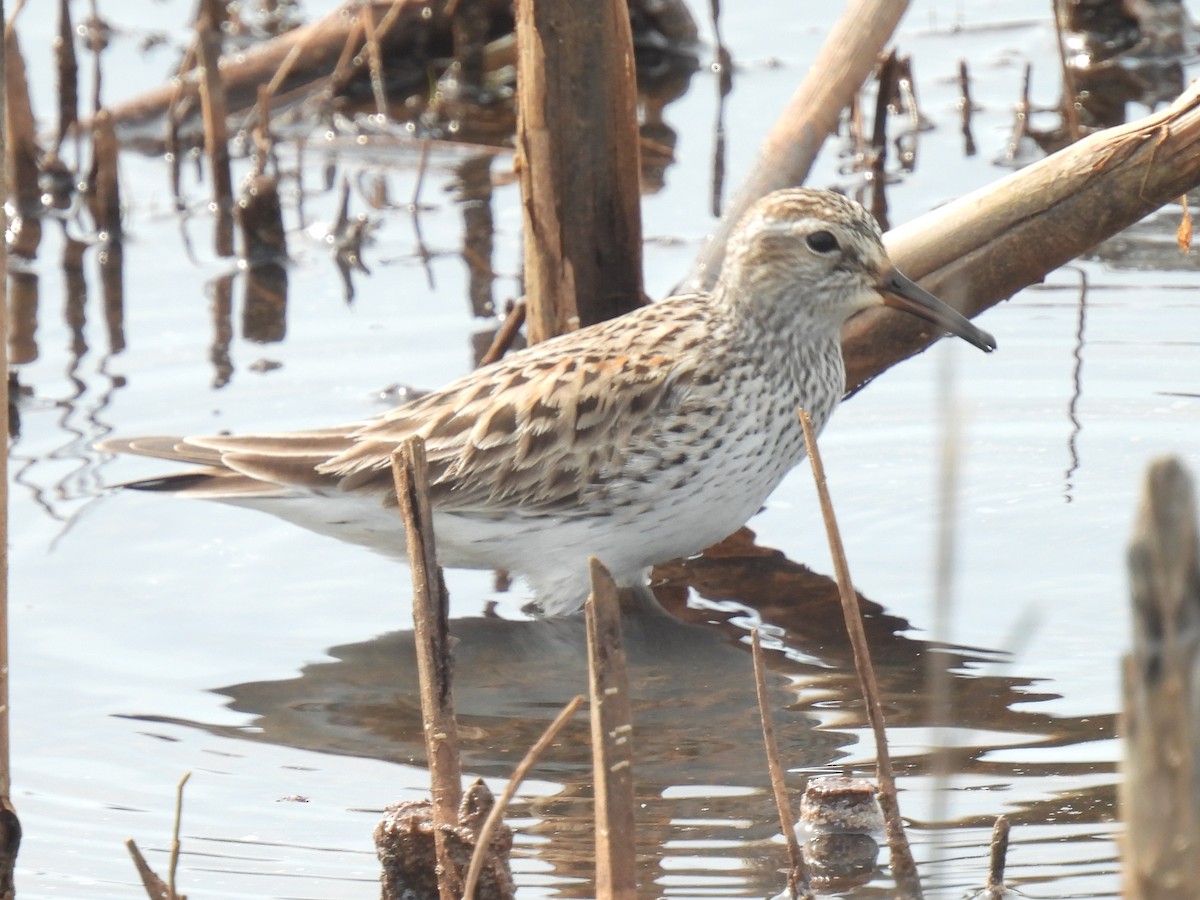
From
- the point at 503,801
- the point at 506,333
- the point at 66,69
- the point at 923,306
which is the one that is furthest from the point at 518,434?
the point at 66,69

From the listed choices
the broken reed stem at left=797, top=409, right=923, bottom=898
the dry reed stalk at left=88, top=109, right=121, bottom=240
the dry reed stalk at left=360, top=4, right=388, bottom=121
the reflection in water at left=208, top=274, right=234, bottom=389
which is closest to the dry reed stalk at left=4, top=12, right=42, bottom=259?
the dry reed stalk at left=88, top=109, right=121, bottom=240

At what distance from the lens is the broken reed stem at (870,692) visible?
3.85m

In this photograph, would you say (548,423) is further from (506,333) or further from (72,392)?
(72,392)

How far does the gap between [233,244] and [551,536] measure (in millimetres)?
4262

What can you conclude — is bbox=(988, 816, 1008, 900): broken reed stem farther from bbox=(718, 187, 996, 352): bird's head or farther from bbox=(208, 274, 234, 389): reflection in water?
bbox=(208, 274, 234, 389): reflection in water

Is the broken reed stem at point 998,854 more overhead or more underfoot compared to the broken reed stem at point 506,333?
more underfoot

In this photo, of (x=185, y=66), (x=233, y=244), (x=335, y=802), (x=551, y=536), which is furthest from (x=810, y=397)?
(x=185, y=66)

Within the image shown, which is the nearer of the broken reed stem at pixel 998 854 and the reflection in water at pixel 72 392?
the broken reed stem at pixel 998 854

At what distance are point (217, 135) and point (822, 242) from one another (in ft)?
14.9

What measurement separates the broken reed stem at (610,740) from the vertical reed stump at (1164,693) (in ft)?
4.55

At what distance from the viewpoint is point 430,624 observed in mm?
3996

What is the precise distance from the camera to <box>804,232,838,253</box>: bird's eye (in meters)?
6.67

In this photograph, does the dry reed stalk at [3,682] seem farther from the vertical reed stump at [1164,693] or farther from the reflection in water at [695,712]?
the vertical reed stump at [1164,693]

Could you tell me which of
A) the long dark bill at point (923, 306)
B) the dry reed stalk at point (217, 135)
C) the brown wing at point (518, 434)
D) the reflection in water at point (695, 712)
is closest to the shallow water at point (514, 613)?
the reflection in water at point (695, 712)
